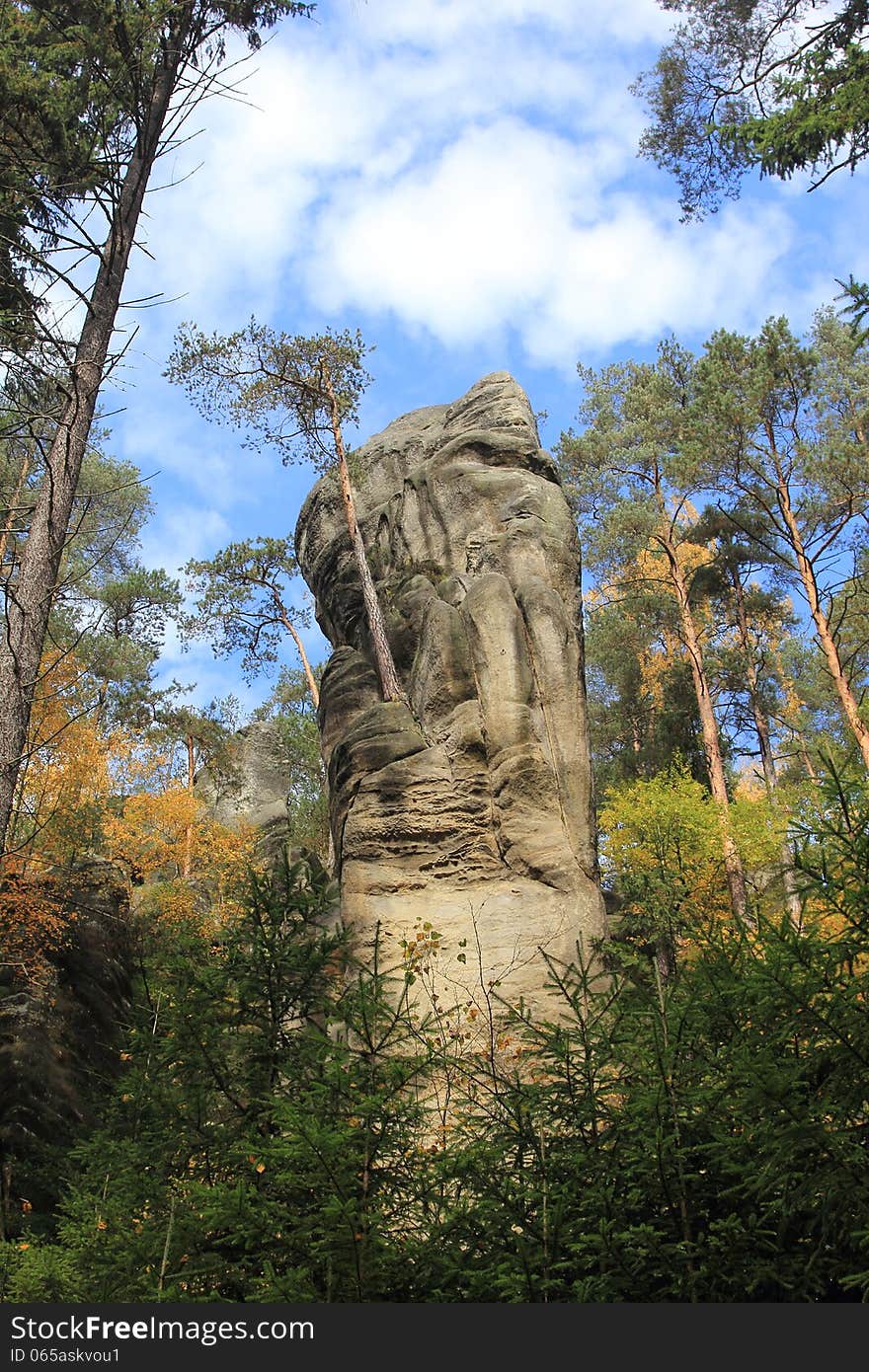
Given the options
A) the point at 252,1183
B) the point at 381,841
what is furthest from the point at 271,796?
the point at 252,1183

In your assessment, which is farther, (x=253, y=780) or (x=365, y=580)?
(x=253, y=780)

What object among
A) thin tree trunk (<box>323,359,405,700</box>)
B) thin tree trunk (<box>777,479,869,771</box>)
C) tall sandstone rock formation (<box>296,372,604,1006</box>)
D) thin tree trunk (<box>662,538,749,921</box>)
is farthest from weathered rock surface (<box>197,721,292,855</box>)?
thin tree trunk (<box>777,479,869,771</box>)

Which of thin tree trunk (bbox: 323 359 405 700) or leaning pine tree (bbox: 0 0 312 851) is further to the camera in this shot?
thin tree trunk (bbox: 323 359 405 700)

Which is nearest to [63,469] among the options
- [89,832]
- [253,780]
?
[89,832]

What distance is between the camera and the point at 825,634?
20.0 m

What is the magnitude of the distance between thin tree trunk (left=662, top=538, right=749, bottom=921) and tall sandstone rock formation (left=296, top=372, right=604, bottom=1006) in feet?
17.4

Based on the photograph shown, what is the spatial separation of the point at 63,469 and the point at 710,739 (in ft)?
57.8

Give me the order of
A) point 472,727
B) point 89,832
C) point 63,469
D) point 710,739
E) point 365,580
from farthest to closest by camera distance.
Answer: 1. point 710,739
2. point 89,832
3. point 365,580
4. point 472,727
5. point 63,469

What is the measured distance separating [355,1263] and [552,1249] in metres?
0.85

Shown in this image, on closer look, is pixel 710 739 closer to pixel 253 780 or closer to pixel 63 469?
pixel 253 780

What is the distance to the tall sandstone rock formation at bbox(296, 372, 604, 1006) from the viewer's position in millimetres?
15492

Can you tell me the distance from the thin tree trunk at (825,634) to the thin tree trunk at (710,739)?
325 centimetres

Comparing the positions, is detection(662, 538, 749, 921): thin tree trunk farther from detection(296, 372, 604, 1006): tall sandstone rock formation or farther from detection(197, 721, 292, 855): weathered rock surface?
detection(197, 721, 292, 855): weathered rock surface

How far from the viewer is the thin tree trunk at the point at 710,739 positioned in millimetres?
20422
